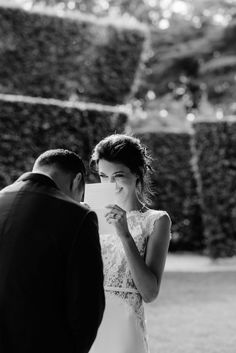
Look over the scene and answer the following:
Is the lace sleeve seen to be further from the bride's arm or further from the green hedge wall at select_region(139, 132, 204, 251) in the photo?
the green hedge wall at select_region(139, 132, 204, 251)

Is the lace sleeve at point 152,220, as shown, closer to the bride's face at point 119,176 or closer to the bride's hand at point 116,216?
the bride's face at point 119,176

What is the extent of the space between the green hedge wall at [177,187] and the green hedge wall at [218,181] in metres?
1.63

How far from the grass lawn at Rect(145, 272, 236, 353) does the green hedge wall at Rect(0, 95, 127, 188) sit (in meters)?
2.26

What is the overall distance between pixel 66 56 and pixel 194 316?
9913 millimetres

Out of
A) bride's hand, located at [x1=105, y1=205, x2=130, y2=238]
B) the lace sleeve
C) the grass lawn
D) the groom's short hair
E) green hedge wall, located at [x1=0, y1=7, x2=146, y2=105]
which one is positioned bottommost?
the grass lawn

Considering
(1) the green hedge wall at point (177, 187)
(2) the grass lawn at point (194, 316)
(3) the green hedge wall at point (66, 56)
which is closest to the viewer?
(2) the grass lawn at point (194, 316)

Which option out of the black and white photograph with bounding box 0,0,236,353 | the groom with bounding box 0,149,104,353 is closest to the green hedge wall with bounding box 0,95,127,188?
the black and white photograph with bounding box 0,0,236,353

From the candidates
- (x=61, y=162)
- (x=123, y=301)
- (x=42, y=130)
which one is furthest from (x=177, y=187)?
(x=61, y=162)

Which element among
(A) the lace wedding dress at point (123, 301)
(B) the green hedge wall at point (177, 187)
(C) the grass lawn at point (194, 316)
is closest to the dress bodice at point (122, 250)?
(A) the lace wedding dress at point (123, 301)

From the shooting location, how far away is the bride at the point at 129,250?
100 inches

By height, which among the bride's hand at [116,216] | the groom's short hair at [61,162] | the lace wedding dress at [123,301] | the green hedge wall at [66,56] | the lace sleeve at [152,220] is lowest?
the lace wedding dress at [123,301]

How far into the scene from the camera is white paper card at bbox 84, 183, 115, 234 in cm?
245

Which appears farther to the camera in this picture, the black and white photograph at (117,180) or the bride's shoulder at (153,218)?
the bride's shoulder at (153,218)

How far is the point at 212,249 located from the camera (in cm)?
1178
